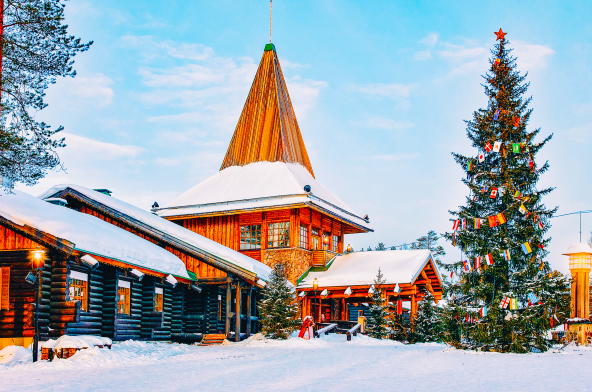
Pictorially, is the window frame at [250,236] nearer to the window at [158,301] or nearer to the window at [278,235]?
the window at [278,235]

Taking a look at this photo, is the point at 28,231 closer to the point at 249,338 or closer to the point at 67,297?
the point at 67,297

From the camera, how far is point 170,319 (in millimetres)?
23859

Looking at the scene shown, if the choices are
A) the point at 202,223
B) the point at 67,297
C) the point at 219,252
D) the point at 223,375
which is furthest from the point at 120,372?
the point at 202,223

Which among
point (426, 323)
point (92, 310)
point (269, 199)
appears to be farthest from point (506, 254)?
point (269, 199)

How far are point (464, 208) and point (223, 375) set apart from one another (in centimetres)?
1105

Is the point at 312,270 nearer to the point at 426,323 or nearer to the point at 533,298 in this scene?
the point at 426,323

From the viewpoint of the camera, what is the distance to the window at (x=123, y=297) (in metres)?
21.0

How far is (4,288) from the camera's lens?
1747 cm

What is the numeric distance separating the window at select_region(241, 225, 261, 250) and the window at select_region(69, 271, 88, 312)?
44.4ft

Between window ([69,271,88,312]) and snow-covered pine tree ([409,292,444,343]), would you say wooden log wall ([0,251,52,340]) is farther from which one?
snow-covered pine tree ([409,292,444,343])

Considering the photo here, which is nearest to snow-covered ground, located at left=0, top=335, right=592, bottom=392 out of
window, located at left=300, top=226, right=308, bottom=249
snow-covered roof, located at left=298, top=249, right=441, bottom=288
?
snow-covered roof, located at left=298, top=249, right=441, bottom=288

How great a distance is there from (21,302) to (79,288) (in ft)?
7.12

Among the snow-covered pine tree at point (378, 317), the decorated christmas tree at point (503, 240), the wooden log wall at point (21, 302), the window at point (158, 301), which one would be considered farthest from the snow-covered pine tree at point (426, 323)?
the wooden log wall at point (21, 302)

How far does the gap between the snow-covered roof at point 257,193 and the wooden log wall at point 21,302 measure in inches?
582
